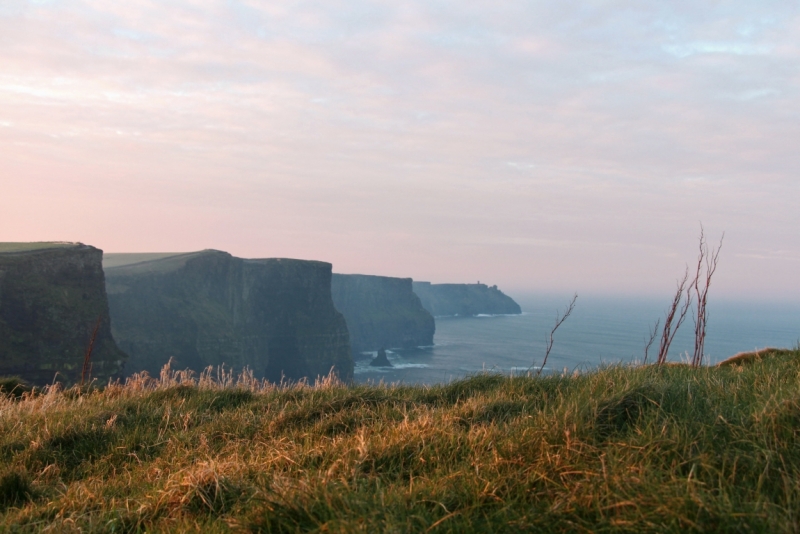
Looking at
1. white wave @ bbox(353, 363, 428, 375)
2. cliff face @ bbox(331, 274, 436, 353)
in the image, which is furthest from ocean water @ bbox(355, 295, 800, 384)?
cliff face @ bbox(331, 274, 436, 353)

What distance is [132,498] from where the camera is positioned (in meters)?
4.12

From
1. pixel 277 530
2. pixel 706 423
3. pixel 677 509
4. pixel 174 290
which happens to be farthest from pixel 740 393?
pixel 174 290

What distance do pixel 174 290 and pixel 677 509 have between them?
9844 cm

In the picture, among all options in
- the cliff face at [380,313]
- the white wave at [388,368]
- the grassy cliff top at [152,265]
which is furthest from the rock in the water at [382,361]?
the grassy cliff top at [152,265]

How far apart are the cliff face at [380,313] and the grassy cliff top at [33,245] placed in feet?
312

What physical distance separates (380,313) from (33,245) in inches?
4131

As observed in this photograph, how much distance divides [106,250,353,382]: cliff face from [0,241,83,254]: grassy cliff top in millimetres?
21443

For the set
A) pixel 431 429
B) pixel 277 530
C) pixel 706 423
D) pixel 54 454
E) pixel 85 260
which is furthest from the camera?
pixel 85 260

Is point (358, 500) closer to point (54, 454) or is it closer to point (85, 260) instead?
point (54, 454)

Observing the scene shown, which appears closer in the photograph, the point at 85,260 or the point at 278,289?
the point at 85,260

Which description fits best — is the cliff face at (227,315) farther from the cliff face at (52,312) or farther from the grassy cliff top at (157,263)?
the cliff face at (52,312)

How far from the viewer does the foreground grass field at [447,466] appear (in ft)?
9.56

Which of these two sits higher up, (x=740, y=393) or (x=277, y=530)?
(x=740, y=393)

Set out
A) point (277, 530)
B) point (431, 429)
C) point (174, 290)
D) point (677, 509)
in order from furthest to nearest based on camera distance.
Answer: point (174, 290), point (431, 429), point (277, 530), point (677, 509)
